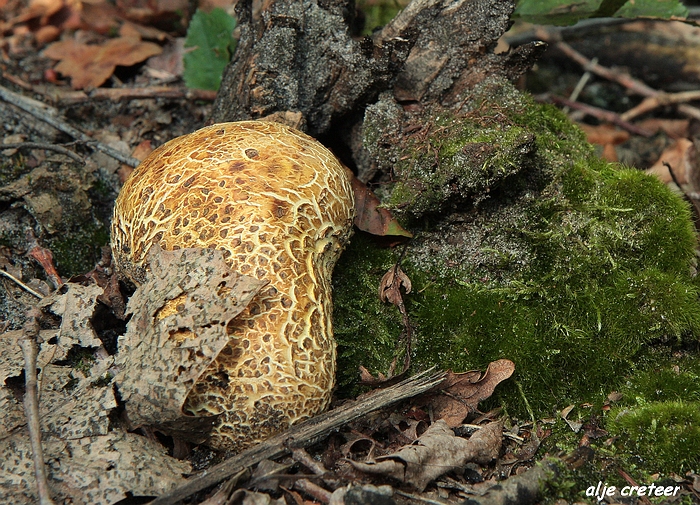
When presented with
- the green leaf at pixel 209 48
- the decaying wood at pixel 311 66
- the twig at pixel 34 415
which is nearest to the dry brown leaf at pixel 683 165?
the decaying wood at pixel 311 66

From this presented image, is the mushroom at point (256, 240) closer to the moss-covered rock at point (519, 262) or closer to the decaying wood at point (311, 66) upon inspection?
the moss-covered rock at point (519, 262)

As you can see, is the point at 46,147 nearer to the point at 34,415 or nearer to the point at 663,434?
the point at 34,415

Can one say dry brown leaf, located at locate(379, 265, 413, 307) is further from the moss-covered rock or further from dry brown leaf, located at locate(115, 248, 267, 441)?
dry brown leaf, located at locate(115, 248, 267, 441)

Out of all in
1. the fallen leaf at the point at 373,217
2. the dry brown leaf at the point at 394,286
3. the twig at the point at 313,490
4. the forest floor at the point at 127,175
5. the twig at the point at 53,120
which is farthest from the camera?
the twig at the point at 53,120

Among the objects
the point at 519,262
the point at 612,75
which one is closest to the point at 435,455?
the point at 519,262

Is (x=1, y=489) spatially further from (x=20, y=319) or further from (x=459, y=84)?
(x=459, y=84)

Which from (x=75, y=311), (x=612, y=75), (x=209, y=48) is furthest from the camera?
(x=612, y=75)
